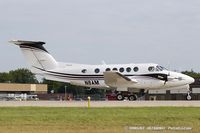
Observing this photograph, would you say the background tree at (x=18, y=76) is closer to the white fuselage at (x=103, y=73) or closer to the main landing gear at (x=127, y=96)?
the white fuselage at (x=103, y=73)

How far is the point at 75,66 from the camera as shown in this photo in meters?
47.8

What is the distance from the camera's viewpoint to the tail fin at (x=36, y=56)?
4862cm

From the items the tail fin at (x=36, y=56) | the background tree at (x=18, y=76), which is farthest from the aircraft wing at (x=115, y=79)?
the background tree at (x=18, y=76)

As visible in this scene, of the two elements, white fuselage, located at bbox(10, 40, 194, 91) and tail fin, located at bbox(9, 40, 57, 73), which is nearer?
white fuselage, located at bbox(10, 40, 194, 91)

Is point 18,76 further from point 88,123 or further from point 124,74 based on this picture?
point 88,123

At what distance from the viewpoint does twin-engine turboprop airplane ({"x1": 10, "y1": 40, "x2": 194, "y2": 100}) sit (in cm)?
4516

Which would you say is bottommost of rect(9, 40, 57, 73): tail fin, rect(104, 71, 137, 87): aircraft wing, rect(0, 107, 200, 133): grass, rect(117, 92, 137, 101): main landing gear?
rect(0, 107, 200, 133): grass

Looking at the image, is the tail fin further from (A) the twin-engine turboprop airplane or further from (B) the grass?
(B) the grass

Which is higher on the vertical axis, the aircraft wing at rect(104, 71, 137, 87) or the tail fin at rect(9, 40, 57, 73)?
the tail fin at rect(9, 40, 57, 73)

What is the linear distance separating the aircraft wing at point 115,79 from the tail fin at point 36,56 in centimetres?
620

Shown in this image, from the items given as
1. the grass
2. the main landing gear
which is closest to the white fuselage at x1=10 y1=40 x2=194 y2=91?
the main landing gear

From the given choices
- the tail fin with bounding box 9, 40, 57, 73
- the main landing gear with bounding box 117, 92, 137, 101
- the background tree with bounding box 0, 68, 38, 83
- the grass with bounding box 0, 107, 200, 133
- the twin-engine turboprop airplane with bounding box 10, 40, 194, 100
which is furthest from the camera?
the background tree with bounding box 0, 68, 38, 83

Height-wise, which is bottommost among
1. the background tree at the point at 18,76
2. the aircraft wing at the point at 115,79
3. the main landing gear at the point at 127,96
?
the main landing gear at the point at 127,96

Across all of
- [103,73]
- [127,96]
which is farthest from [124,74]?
[127,96]
